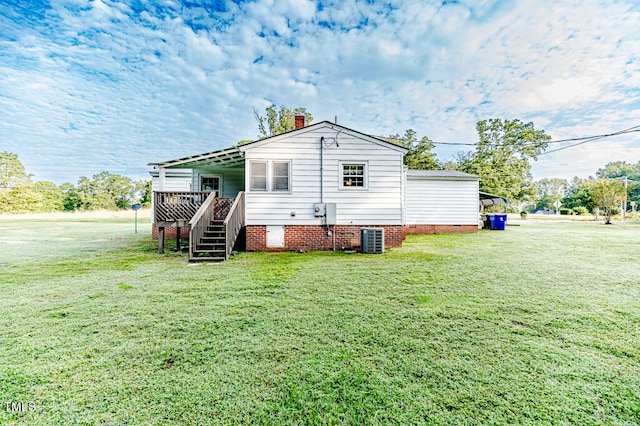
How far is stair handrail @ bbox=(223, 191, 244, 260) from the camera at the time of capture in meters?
7.59

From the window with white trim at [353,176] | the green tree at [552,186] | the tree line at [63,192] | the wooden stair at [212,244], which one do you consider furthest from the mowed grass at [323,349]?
the green tree at [552,186]

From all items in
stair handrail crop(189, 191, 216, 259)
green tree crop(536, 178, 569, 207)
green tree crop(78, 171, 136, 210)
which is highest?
green tree crop(536, 178, 569, 207)

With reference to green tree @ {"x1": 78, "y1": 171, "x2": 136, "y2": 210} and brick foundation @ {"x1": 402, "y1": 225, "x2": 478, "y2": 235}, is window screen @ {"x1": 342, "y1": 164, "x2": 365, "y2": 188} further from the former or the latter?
green tree @ {"x1": 78, "y1": 171, "x2": 136, "y2": 210}

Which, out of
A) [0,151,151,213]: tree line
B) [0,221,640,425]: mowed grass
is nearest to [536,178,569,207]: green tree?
[0,221,640,425]: mowed grass

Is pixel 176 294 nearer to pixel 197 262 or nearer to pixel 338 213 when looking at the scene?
pixel 197 262

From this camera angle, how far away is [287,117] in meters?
26.7

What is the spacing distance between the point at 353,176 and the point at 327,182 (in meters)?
0.99

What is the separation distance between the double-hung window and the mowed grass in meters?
Answer: 4.23

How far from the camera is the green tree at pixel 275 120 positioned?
26.7 metres

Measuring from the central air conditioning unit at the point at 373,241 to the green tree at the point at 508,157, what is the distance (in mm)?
25367

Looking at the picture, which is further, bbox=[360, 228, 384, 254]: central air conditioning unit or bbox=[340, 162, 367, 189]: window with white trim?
bbox=[340, 162, 367, 189]: window with white trim

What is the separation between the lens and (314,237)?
9.16 meters

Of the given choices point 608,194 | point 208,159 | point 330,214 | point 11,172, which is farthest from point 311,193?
point 11,172

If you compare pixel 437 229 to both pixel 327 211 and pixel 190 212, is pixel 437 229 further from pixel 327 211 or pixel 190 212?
pixel 190 212
